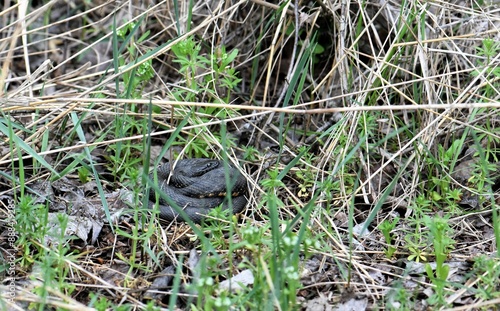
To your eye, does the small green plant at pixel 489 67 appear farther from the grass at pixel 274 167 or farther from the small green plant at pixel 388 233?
the small green plant at pixel 388 233

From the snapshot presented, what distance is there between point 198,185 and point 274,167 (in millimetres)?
605

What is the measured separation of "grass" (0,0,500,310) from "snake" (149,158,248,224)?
0.11 m

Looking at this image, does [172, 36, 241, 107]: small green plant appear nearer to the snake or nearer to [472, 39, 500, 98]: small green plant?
the snake

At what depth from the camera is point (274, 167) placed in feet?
17.0

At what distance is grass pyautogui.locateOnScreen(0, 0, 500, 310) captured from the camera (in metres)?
3.77

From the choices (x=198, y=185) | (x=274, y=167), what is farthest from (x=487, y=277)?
(x=198, y=185)

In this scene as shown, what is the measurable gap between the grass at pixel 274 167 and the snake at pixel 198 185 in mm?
105

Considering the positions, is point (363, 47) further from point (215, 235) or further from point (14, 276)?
point (14, 276)

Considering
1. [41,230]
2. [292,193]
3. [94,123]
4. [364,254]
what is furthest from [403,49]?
[41,230]

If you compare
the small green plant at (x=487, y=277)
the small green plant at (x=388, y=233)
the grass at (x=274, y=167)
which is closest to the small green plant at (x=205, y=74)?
the grass at (x=274, y=167)

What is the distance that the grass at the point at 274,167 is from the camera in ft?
12.4

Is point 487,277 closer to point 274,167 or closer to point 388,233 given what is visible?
point 388,233

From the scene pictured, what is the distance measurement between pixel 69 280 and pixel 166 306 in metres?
0.62

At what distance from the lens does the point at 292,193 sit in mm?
4926
